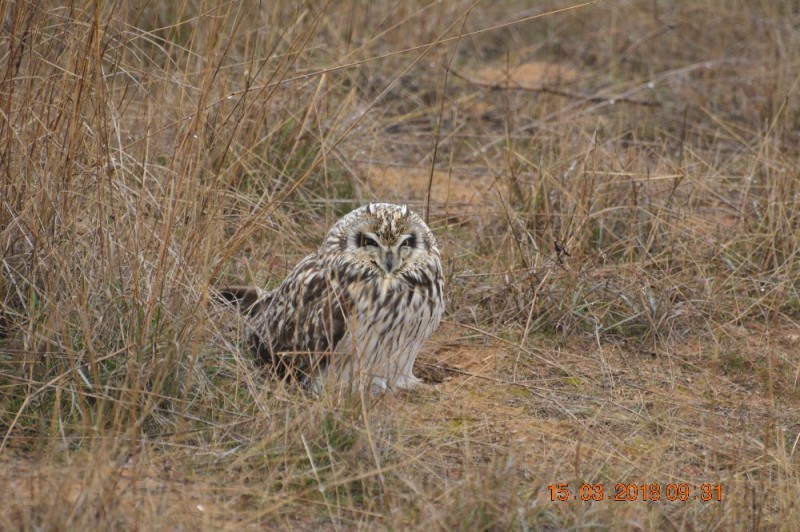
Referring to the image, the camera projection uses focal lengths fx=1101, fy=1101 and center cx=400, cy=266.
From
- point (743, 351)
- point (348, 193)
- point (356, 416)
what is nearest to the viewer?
point (356, 416)

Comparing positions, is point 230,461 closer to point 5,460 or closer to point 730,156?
point 5,460

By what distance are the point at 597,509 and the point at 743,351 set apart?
178 cm

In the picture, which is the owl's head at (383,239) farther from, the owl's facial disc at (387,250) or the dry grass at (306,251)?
the dry grass at (306,251)

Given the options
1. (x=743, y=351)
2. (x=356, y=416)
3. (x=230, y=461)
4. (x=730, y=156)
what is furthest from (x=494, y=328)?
(x=730, y=156)

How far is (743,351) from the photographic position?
179 inches

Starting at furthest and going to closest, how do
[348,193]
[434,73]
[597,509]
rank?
1. [434,73]
2. [348,193]
3. [597,509]
